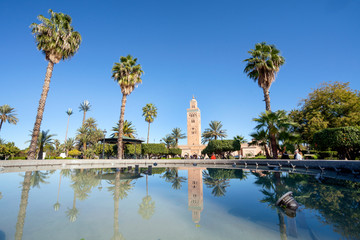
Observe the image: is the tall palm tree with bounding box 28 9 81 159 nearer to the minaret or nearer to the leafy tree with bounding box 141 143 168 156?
the leafy tree with bounding box 141 143 168 156

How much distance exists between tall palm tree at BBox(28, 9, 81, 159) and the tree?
22.6 metres

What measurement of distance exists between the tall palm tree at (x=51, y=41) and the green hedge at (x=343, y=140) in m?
26.6

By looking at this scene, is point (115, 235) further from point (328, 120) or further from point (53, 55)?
point (328, 120)

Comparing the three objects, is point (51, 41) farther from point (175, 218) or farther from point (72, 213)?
point (175, 218)

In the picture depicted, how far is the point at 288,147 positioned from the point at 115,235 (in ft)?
71.7

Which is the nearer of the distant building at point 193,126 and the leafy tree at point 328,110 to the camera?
the leafy tree at point 328,110

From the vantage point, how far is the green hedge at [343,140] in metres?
13.9

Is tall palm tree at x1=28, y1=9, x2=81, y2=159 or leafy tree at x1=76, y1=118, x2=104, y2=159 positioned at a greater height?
tall palm tree at x1=28, y1=9, x2=81, y2=159

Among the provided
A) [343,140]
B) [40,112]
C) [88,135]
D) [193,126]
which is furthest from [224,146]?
[193,126]

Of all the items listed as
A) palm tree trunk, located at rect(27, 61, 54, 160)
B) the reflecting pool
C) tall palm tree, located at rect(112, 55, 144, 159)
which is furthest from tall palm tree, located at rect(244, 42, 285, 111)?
palm tree trunk, located at rect(27, 61, 54, 160)

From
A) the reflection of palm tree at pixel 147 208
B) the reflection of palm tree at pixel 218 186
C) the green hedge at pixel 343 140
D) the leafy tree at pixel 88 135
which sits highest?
the leafy tree at pixel 88 135

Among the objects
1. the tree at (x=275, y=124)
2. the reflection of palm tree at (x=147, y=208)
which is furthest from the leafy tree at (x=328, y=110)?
the reflection of palm tree at (x=147, y=208)

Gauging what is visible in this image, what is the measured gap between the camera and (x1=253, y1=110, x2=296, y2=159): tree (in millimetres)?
18266

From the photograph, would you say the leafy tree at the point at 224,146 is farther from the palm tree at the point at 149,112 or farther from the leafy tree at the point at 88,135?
the leafy tree at the point at 88,135
